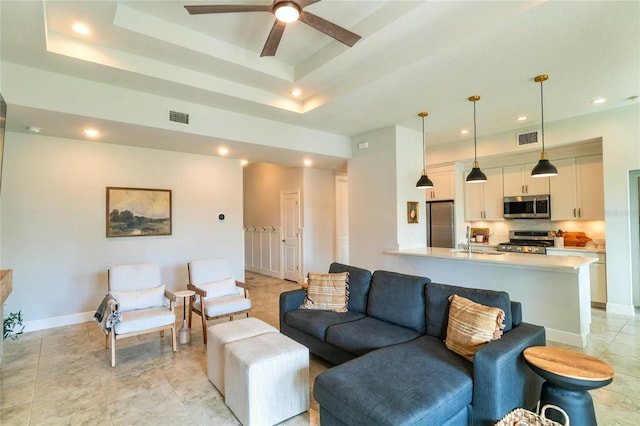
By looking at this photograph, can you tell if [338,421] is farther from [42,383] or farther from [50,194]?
[50,194]

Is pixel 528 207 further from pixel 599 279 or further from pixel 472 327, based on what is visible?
pixel 472 327

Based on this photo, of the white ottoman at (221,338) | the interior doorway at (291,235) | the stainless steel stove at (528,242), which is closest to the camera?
the white ottoman at (221,338)

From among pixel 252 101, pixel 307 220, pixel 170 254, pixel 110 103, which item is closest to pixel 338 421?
pixel 252 101

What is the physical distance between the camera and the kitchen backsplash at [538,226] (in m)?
5.20

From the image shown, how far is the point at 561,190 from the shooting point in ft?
17.4

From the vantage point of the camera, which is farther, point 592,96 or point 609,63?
point 592,96

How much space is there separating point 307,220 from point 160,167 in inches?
123

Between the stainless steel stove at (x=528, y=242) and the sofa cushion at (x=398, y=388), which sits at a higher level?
the stainless steel stove at (x=528, y=242)

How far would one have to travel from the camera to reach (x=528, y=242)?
5.77 m

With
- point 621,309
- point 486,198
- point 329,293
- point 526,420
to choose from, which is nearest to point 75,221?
point 329,293

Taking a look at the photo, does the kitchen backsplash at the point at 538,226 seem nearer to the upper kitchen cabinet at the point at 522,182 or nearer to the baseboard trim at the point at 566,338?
the upper kitchen cabinet at the point at 522,182

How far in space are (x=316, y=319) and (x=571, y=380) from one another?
6.50 ft

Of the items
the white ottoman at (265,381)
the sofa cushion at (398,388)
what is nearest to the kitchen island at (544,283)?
the sofa cushion at (398,388)

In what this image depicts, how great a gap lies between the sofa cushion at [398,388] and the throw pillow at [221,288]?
2570mm
